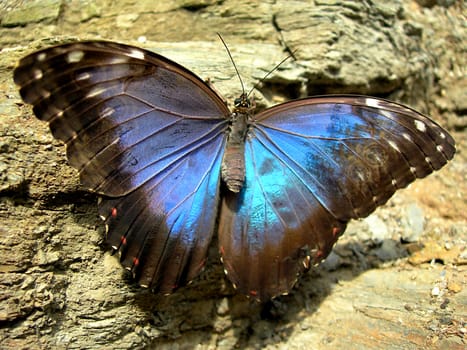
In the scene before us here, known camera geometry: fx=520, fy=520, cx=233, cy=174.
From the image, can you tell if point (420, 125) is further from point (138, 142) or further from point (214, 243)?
point (138, 142)

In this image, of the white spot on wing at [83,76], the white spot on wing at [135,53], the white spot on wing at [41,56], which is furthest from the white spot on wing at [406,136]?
the white spot on wing at [41,56]

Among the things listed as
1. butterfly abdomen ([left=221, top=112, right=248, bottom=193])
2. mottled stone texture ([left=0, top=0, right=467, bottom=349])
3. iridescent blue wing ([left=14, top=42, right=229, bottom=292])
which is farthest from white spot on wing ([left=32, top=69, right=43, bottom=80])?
butterfly abdomen ([left=221, top=112, right=248, bottom=193])

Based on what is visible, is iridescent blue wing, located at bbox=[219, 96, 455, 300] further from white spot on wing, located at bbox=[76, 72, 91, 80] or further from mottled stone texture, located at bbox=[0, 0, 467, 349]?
Answer: white spot on wing, located at bbox=[76, 72, 91, 80]

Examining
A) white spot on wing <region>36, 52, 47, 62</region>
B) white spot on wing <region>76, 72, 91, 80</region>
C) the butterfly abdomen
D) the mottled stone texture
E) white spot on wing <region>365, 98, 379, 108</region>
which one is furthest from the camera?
white spot on wing <region>365, 98, 379, 108</region>

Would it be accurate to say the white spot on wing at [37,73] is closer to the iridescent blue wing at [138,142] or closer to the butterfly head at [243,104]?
the iridescent blue wing at [138,142]

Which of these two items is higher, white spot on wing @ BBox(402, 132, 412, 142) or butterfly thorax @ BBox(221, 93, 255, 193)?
butterfly thorax @ BBox(221, 93, 255, 193)

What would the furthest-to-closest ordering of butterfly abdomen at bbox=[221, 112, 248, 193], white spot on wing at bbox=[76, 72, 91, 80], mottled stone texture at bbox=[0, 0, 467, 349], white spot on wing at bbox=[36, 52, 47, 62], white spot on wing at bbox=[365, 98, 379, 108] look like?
white spot on wing at bbox=[365, 98, 379, 108], butterfly abdomen at bbox=[221, 112, 248, 193], mottled stone texture at bbox=[0, 0, 467, 349], white spot on wing at bbox=[76, 72, 91, 80], white spot on wing at bbox=[36, 52, 47, 62]

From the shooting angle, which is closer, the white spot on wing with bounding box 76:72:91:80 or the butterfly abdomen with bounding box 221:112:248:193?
the white spot on wing with bounding box 76:72:91:80
